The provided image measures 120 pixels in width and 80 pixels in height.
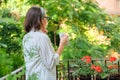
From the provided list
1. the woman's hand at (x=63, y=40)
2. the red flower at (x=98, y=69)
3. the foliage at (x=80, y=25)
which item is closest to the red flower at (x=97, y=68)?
the red flower at (x=98, y=69)

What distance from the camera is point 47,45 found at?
268 centimetres

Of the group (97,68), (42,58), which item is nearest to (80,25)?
(97,68)

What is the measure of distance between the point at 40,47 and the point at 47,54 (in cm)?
8

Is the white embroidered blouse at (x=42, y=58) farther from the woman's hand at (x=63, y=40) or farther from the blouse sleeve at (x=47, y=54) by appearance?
the woman's hand at (x=63, y=40)

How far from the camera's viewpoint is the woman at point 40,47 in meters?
2.64

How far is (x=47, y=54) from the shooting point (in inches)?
105

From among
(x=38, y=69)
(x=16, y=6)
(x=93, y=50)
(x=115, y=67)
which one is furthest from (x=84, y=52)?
(x=38, y=69)

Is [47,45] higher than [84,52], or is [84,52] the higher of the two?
[47,45]

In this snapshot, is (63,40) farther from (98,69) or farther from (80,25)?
(80,25)

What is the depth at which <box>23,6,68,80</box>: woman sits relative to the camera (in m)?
2.64

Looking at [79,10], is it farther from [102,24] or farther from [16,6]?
[16,6]

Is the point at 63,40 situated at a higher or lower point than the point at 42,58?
higher

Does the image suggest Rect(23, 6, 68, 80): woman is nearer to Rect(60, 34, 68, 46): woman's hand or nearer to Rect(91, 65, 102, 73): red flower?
Rect(60, 34, 68, 46): woman's hand

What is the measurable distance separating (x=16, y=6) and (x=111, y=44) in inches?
84.4
